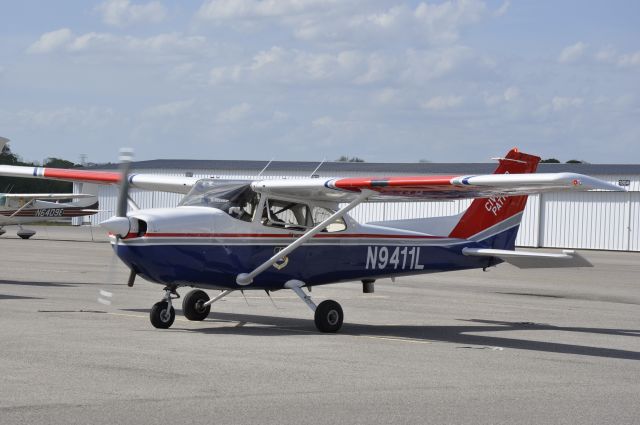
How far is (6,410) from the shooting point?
25.2 ft

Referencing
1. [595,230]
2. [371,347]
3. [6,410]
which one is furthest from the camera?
[595,230]

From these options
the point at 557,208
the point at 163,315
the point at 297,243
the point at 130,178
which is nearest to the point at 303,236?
the point at 297,243

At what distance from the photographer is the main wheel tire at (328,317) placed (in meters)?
14.1

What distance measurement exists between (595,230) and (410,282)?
28504 mm

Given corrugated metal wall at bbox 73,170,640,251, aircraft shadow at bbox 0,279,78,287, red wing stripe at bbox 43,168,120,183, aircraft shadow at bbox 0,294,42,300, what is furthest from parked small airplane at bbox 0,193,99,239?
red wing stripe at bbox 43,168,120,183

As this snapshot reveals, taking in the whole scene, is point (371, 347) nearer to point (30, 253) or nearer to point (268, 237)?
point (268, 237)

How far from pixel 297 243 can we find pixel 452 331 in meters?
2.66

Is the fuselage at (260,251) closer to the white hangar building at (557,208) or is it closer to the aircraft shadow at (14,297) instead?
the aircraft shadow at (14,297)

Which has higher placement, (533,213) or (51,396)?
(533,213)

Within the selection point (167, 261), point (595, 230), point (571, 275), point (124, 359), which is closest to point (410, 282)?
point (571, 275)

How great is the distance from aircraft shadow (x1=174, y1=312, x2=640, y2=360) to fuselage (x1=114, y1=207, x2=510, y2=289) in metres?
0.69

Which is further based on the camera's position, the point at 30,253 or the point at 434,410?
the point at 30,253

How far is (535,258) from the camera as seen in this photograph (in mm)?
15461

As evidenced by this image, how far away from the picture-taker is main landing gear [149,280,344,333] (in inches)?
538
